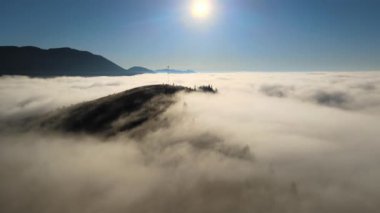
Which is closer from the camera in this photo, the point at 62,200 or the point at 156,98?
the point at 62,200

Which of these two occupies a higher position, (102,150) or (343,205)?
(102,150)

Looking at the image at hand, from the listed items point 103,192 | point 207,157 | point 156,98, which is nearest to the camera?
point 207,157

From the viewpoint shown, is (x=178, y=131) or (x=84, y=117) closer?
(x=178, y=131)

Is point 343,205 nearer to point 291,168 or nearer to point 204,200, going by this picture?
point 291,168

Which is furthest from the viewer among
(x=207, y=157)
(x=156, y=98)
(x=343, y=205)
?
(x=156, y=98)

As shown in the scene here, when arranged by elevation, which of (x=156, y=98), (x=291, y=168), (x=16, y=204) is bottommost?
(x=16, y=204)

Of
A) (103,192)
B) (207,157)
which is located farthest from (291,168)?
(103,192)

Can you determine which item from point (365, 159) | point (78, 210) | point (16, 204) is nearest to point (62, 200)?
point (78, 210)

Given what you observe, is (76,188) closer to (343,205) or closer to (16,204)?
(16,204)

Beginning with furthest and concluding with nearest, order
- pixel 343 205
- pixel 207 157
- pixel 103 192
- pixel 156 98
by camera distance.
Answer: pixel 156 98, pixel 103 192, pixel 207 157, pixel 343 205
